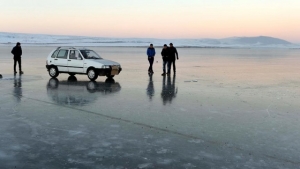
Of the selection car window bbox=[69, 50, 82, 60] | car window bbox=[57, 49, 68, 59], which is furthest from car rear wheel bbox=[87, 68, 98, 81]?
car window bbox=[57, 49, 68, 59]

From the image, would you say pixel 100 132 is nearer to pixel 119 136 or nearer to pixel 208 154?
pixel 119 136

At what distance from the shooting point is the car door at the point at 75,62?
16391mm

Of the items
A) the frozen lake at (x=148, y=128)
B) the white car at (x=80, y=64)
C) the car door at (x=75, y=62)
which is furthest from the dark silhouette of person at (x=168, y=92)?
the car door at (x=75, y=62)

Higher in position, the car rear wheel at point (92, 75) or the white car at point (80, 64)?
the white car at point (80, 64)

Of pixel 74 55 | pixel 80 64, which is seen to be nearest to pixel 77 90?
pixel 80 64

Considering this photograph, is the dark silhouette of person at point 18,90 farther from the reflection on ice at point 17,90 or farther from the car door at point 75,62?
the car door at point 75,62

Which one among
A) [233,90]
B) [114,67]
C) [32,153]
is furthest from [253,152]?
[114,67]

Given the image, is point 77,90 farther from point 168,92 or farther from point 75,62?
point 75,62

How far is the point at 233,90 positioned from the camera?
1317 centimetres

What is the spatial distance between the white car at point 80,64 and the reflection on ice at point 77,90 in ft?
1.91

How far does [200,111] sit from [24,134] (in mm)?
4589

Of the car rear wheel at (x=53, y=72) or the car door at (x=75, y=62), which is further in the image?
the car rear wheel at (x=53, y=72)

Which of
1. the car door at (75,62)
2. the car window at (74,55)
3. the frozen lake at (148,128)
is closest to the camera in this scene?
the frozen lake at (148,128)

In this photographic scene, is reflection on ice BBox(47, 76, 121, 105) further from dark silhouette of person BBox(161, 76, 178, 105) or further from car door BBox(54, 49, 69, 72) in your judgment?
dark silhouette of person BBox(161, 76, 178, 105)
